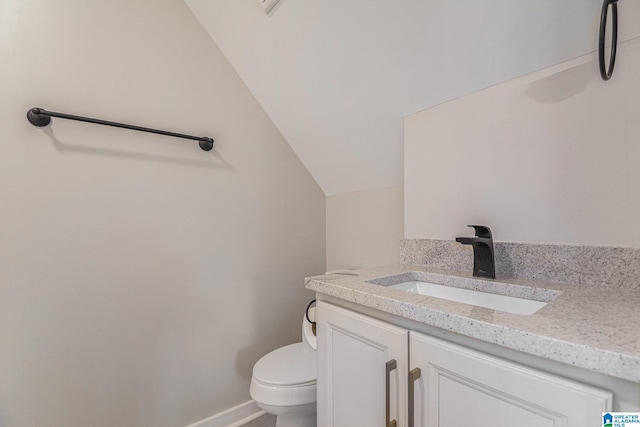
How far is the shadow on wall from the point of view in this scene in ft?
2.70

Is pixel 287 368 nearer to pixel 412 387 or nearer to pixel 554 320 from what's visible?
pixel 412 387

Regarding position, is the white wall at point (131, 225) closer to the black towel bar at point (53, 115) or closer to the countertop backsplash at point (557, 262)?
the black towel bar at point (53, 115)

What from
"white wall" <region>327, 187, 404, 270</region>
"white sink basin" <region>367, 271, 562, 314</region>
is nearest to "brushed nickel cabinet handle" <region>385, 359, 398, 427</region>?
"white sink basin" <region>367, 271, 562, 314</region>

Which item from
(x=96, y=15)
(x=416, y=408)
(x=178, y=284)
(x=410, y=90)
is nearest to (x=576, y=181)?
(x=410, y=90)

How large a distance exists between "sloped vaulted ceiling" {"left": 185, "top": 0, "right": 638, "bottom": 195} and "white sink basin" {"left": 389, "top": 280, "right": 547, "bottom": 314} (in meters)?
0.64

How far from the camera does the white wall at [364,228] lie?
62.9 inches

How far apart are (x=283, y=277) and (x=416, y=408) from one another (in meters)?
1.30

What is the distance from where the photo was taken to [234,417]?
162 cm

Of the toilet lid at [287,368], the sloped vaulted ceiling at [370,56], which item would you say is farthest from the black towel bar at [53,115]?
the toilet lid at [287,368]

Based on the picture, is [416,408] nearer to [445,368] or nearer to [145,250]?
[445,368]

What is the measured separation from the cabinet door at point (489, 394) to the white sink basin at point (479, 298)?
365 mm

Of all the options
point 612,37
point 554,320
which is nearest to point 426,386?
point 554,320

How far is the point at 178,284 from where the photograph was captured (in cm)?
148

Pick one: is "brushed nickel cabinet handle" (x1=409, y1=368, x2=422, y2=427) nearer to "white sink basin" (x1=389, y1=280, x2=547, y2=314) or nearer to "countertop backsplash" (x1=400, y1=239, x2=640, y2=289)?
"white sink basin" (x1=389, y1=280, x2=547, y2=314)
